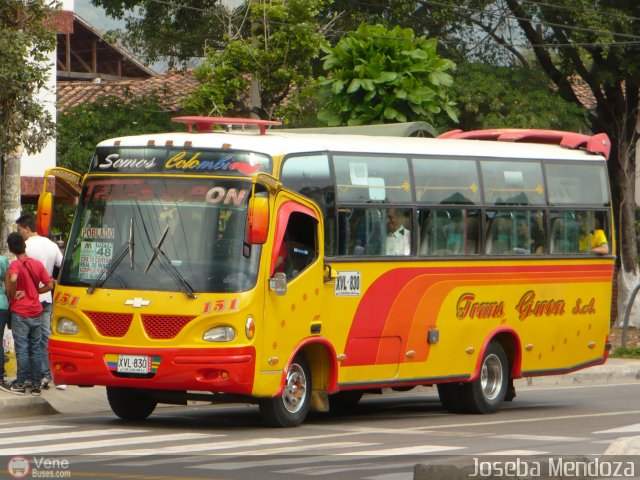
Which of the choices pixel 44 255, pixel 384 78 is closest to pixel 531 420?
pixel 44 255

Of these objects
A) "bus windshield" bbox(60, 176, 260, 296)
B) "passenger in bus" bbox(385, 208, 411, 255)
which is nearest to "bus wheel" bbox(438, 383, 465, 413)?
"passenger in bus" bbox(385, 208, 411, 255)

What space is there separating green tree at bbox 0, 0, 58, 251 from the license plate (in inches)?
181

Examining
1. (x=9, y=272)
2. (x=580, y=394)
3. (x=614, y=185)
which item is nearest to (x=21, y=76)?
(x=9, y=272)

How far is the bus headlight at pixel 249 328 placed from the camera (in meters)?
13.5

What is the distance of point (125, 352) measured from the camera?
13633 millimetres

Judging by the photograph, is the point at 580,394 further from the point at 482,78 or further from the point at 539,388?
the point at 482,78

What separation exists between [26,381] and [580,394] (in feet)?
27.0

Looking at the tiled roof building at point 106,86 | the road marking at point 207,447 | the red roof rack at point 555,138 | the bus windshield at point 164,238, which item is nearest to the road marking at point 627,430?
the road marking at point 207,447

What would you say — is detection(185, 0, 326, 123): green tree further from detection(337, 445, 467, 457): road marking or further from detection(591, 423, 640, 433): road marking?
detection(337, 445, 467, 457): road marking

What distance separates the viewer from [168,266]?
13.7 m

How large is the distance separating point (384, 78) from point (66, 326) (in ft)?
23.9

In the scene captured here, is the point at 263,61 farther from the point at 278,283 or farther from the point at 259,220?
the point at 259,220

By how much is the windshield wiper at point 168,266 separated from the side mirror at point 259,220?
0.80 metres

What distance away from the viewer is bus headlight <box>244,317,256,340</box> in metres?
13.5
